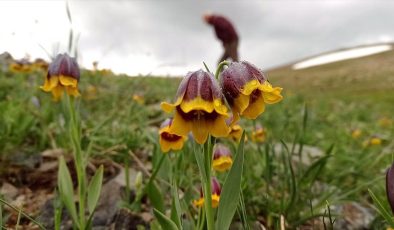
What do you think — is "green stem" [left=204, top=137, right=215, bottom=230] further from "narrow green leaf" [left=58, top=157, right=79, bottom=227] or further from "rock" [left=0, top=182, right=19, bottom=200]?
"rock" [left=0, top=182, right=19, bottom=200]

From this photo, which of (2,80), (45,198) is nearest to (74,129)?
(45,198)

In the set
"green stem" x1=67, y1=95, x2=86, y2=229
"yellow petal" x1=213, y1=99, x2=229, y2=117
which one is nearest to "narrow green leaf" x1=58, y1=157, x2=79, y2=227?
"green stem" x1=67, y1=95, x2=86, y2=229

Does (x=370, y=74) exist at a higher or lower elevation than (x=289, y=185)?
lower

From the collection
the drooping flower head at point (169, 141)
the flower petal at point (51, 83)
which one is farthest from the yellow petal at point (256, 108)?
the flower petal at point (51, 83)

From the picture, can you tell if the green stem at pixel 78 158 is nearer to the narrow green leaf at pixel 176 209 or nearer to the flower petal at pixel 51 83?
the flower petal at pixel 51 83

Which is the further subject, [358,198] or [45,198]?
[358,198]

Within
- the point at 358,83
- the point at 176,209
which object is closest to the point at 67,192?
the point at 176,209

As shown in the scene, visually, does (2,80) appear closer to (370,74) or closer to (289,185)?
(289,185)
